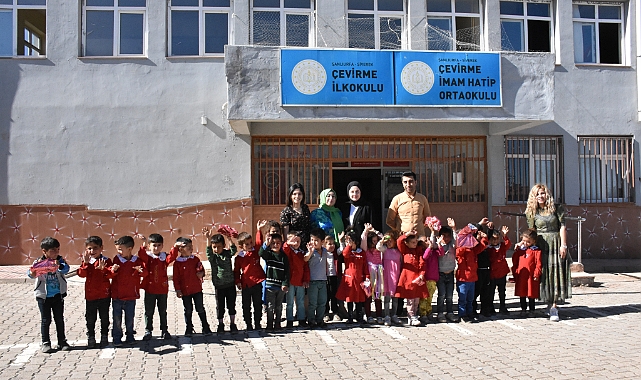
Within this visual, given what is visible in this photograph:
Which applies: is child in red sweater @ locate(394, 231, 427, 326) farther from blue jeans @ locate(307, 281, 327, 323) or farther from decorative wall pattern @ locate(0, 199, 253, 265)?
decorative wall pattern @ locate(0, 199, 253, 265)

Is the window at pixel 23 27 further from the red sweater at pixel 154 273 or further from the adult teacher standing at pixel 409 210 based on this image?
the adult teacher standing at pixel 409 210

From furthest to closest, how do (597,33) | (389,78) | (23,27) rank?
1. (597,33)
2. (23,27)
3. (389,78)

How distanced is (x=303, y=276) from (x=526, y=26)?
9.22 metres

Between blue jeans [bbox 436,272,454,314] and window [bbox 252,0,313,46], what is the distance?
6910 mm

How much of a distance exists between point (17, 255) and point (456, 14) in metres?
10.7

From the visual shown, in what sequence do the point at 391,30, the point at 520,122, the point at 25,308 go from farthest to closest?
the point at 391,30 < the point at 520,122 < the point at 25,308

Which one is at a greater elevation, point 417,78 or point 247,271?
point 417,78

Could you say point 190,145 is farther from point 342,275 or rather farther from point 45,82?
point 342,275

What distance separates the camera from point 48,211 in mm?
11773

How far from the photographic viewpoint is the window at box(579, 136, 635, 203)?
509 inches

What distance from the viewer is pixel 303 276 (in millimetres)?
6891

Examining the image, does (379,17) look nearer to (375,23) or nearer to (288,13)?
(375,23)

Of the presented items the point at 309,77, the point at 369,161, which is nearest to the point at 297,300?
the point at 309,77

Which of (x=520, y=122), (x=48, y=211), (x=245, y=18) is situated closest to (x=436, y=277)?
(x=520, y=122)
